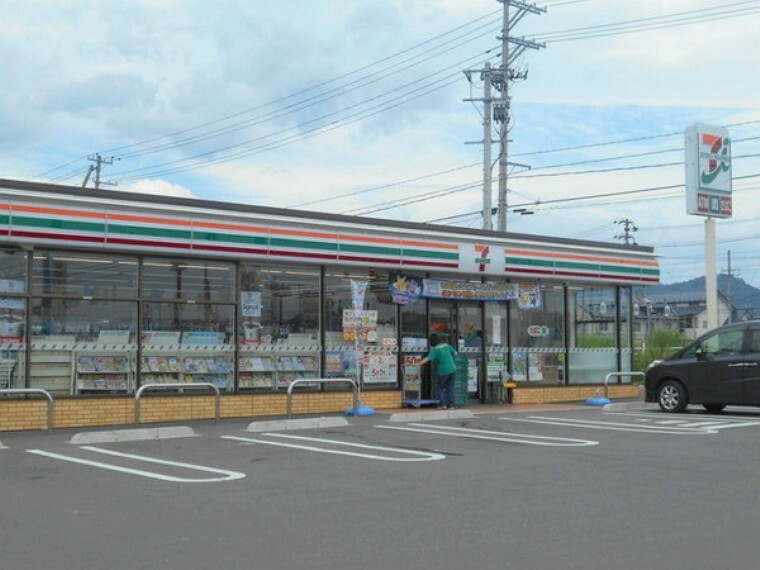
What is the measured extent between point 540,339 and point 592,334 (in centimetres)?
175

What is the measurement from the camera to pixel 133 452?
40.9ft

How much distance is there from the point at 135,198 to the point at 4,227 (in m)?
2.27

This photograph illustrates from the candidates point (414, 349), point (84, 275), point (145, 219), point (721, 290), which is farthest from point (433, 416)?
point (721, 290)

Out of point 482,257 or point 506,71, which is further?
point 506,71

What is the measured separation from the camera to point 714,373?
58.9 feet

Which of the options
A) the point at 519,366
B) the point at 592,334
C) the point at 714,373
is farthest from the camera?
the point at 592,334

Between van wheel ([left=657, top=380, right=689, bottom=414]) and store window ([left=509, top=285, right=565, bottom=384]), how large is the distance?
365 cm

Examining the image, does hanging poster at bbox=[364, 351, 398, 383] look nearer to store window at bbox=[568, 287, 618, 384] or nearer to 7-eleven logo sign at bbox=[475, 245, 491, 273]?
7-eleven logo sign at bbox=[475, 245, 491, 273]

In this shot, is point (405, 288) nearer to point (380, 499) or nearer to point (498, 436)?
point (498, 436)

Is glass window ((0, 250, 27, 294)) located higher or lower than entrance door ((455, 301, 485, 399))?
higher

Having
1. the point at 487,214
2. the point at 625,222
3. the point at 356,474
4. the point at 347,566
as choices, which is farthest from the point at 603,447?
the point at 625,222

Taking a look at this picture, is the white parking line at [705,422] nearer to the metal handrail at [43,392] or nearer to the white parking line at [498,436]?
the white parking line at [498,436]

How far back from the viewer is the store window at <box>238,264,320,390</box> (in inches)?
709

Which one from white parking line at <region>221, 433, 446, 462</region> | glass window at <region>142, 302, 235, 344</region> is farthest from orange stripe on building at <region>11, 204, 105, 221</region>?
white parking line at <region>221, 433, 446, 462</region>
